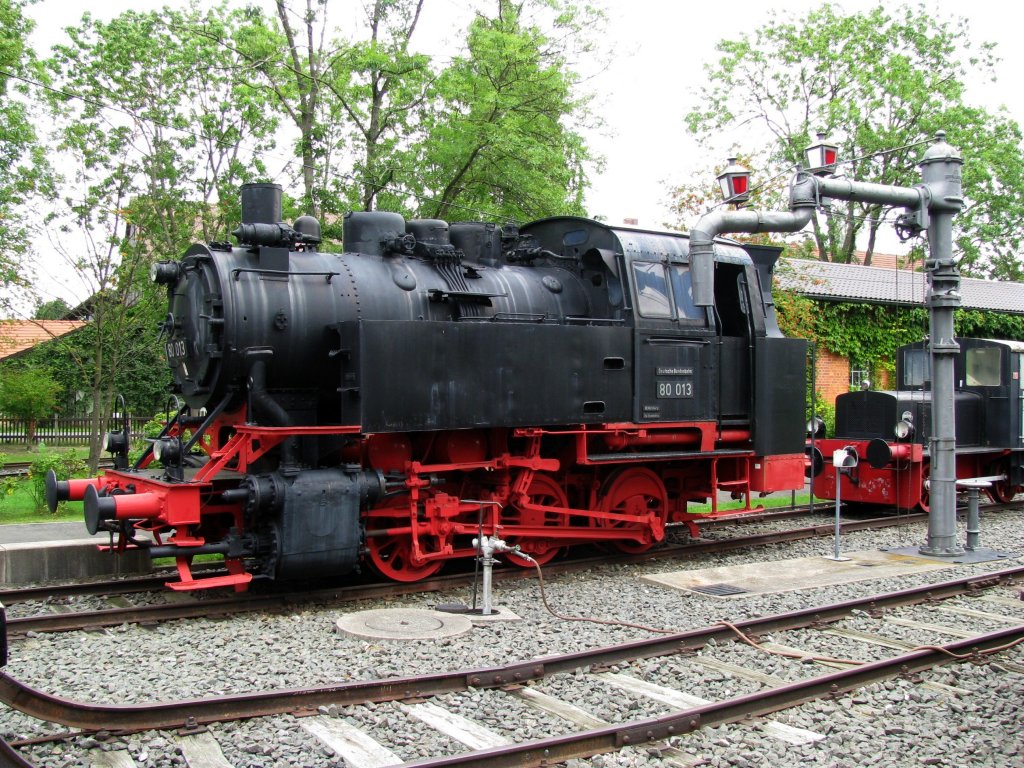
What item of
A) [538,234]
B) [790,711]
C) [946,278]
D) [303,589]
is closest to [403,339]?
[303,589]

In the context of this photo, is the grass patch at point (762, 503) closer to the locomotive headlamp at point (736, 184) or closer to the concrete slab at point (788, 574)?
the concrete slab at point (788, 574)

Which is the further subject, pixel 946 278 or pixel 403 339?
pixel 946 278

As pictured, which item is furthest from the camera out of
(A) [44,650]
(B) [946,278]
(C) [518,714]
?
(B) [946,278]

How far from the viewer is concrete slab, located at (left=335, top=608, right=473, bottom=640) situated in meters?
6.82

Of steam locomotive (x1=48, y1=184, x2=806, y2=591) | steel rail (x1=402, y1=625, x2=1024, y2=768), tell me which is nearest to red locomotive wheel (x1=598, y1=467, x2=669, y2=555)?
steam locomotive (x1=48, y1=184, x2=806, y2=591)

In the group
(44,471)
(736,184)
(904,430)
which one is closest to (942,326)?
(736,184)

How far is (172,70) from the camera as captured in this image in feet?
48.1

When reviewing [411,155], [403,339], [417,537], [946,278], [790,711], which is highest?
[411,155]

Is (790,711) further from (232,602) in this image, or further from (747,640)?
(232,602)

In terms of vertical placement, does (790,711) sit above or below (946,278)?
below

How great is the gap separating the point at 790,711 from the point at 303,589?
4703 millimetres

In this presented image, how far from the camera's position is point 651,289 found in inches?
389

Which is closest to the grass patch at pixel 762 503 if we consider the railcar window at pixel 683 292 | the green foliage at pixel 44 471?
the railcar window at pixel 683 292

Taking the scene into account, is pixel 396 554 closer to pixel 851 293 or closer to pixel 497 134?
pixel 497 134
